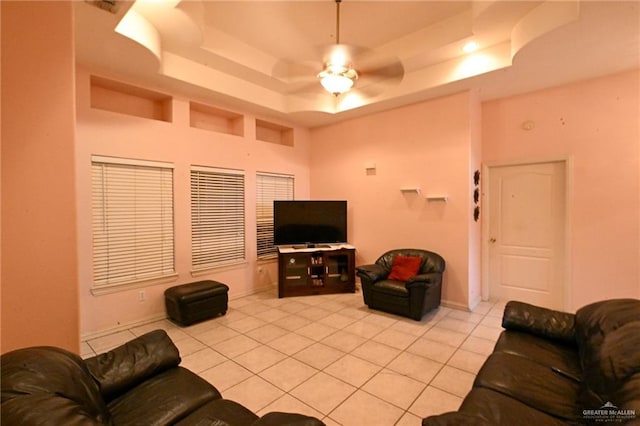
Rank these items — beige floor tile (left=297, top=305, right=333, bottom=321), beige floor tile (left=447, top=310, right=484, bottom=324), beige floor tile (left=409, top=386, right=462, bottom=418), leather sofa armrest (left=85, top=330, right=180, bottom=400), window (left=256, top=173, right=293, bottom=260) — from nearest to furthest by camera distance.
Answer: leather sofa armrest (left=85, top=330, right=180, bottom=400) → beige floor tile (left=409, top=386, right=462, bottom=418) → beige floor tile (left=447, top=310, right=484, bottom=324) → beige floor tile (left=297, top=305, right=333, bottom=321) → window (left=256, top=173, right=293, bottom=260)

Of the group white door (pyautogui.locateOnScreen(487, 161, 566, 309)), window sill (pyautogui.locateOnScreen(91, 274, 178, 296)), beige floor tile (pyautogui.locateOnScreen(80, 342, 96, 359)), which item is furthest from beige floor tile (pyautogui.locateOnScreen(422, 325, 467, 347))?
beige floor tile (pyautogui.locateOnScreen(80, 342, 96, 359))

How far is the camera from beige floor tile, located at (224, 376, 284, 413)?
7.41 feet

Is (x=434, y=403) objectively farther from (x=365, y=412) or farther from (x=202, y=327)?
(x=202, y=327)

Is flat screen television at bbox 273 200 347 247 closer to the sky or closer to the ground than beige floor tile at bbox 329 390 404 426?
closer to the sky

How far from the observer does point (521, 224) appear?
4.36 meters

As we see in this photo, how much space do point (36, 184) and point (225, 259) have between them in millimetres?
3036

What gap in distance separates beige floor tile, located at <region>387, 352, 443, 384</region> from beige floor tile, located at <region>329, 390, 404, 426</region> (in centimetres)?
49

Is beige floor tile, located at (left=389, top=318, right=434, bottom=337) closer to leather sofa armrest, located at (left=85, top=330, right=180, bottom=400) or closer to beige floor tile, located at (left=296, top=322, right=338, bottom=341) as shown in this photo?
beige floor tile, located at (left=296, top=322, right=338, bottom=341)

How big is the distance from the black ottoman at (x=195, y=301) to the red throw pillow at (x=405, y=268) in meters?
2.47

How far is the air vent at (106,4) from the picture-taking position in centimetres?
237

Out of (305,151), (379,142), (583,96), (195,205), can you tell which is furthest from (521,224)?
(195,205)

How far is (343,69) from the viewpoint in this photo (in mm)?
2943

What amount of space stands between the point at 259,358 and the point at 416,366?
1551 millimetres

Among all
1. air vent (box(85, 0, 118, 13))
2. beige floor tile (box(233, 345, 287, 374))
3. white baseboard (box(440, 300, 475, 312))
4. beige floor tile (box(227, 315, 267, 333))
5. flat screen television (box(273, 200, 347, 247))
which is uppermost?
air vent (box(85, 0, 118, 13))
